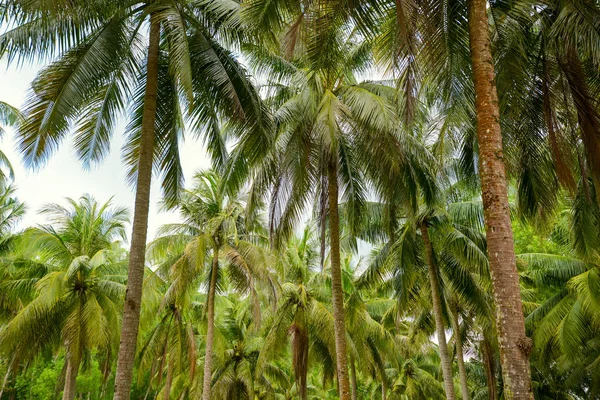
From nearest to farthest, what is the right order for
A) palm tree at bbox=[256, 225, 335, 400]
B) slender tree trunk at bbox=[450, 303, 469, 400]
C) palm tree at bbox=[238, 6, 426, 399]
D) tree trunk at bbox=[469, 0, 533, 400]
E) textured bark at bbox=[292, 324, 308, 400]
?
tree trunk at bbox=[469, 0, 533, 400] < palm tree at bbox=[238, 6, 426, 399] < palm tree at bbox=[256, 225, 335, 400] < slender tree trunk at bbox=[450, 303, 469, 400] < textured bark at bbox=[292, 324, 308, 400]

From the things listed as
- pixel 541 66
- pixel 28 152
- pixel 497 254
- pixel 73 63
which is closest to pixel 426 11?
pixel 541 66

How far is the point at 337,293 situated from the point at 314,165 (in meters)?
3.27

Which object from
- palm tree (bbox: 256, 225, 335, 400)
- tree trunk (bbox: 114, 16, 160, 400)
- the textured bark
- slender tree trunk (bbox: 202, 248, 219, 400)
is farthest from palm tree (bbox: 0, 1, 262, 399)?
the textured bark

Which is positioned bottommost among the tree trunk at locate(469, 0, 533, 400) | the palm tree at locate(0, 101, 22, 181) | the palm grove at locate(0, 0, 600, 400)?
the tree trunk at locate(469, 0, 533, 400)

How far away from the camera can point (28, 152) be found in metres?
9.38

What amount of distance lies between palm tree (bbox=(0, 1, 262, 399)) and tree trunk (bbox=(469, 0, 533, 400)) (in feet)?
13.7

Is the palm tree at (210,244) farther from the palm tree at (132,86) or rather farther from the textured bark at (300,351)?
the palm tree at (132,86)

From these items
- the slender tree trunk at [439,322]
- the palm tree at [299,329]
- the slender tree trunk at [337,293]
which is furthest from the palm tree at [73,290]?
the slender tree trunk at [439,322]

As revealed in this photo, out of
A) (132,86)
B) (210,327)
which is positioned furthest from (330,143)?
(210,327)

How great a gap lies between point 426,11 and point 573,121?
3937 millimetres

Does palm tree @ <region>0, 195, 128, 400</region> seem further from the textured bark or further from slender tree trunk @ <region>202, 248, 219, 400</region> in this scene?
the textured bark

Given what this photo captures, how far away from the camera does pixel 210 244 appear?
56.5 ft

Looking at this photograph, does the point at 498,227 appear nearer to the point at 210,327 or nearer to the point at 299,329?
the point at 210,327

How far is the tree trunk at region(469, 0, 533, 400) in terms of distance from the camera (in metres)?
4.92
